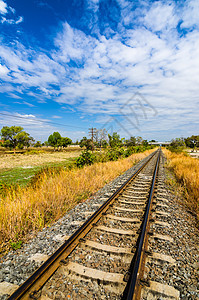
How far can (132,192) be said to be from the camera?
6035mm

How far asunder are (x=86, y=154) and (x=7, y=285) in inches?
353

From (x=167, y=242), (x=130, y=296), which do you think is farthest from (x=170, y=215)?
(x=130, y=296)

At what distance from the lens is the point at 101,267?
2.34 m

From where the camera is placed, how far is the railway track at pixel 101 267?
1904 mm

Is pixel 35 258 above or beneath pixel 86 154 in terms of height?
beneath

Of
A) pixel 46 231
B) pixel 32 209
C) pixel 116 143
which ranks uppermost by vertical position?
pixel 116 143

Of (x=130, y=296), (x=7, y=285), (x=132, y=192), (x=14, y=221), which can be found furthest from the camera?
(x=132, y=192)

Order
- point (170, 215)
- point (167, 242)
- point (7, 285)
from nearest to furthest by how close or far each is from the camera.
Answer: point (7, 285)
point (167, 242)
point (170, 215)

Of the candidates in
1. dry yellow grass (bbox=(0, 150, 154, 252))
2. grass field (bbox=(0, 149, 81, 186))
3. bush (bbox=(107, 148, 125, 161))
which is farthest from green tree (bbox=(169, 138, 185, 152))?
dry yellow grass (bbox=(0, 150, 154, 252))

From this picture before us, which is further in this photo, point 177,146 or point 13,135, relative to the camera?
point 13,135

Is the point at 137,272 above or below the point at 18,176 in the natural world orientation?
above

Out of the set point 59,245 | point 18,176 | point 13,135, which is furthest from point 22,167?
point 13,135

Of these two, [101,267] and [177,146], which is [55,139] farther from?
[101,267]

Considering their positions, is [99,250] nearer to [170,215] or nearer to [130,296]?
[130,296]
